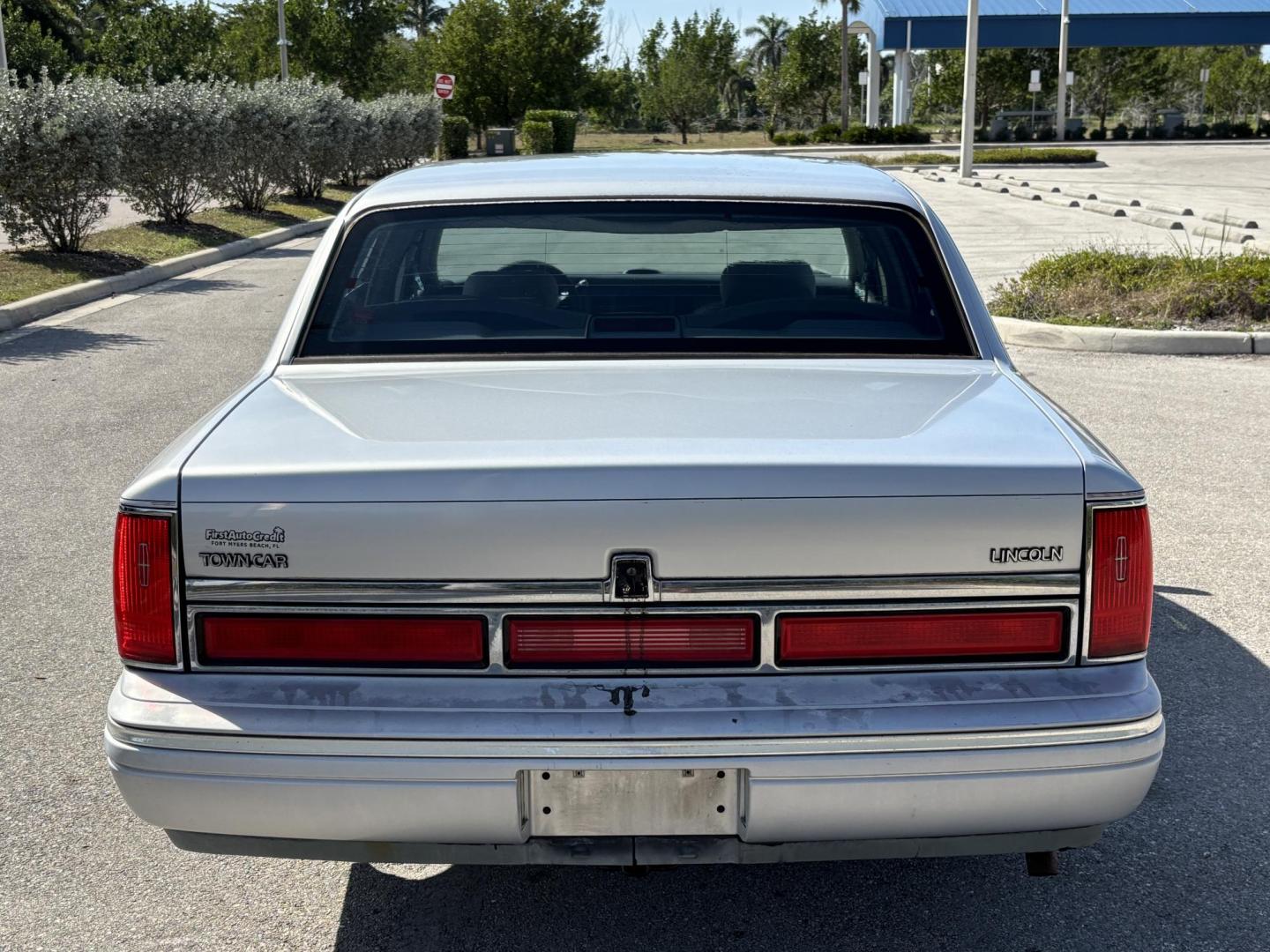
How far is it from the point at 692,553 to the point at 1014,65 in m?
70.4

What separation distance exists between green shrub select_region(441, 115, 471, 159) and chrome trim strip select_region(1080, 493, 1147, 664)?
42672 mm

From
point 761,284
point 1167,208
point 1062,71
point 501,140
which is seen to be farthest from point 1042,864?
point 1062,71

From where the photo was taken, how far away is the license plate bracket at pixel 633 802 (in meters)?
2.47

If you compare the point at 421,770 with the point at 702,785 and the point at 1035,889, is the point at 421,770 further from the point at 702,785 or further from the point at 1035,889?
the point at 1035,889

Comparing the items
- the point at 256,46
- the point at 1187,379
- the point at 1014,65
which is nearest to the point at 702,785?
the point at 1187,379

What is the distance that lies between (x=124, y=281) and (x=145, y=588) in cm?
1367

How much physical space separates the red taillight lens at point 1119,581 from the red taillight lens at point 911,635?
0.09m

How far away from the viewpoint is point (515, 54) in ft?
179

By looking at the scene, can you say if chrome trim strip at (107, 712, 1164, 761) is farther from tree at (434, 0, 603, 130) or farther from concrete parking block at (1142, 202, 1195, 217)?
tree at (434, 0, 603, 130)

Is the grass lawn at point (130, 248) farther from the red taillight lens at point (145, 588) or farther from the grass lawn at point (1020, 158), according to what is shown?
the grass lawn at point (1020, 158)

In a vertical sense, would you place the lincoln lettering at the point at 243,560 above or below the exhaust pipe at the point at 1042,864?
above

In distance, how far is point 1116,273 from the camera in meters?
11.9

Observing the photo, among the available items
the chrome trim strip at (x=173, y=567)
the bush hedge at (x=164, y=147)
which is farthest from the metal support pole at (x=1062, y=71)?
the chrome trim strip at (x=173, y=567)

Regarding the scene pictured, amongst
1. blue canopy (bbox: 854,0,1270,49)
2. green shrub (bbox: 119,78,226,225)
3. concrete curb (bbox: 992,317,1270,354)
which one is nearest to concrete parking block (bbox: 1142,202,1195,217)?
concrete curb (bbox: 992,317,1270,354)
